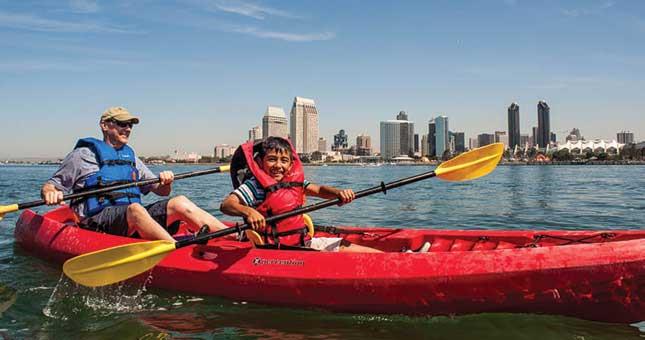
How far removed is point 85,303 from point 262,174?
7.41ft

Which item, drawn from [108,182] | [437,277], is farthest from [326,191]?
[108,182]

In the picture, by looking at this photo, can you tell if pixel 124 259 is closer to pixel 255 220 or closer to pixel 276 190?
pixel 255 220

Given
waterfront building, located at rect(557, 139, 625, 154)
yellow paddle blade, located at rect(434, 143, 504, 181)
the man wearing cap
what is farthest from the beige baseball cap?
waterfront building, located at rect(557, 139, 625, 154)

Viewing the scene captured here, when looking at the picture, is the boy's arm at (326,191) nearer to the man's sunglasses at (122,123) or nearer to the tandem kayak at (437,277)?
the tandem kayak at (437,277)

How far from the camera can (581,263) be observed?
12.7ft

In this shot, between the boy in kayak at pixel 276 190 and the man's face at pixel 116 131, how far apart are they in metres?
1.77

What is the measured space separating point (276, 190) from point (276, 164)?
25 cm

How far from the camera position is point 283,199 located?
190 inches

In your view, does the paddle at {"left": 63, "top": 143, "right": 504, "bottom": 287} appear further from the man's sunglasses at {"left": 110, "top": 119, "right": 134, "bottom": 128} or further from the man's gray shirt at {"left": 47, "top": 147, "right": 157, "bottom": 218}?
the man's sunglasses at {"left": 110, "top": 119, "right": 134, "bottom": 128}

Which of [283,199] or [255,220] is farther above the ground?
[283,199]

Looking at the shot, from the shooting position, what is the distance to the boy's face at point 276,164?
4.87m

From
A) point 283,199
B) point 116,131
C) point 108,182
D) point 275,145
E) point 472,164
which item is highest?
point 116,131

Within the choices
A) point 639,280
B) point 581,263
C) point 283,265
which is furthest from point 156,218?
point 639,280

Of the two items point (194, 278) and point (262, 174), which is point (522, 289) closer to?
point (262, 174)
